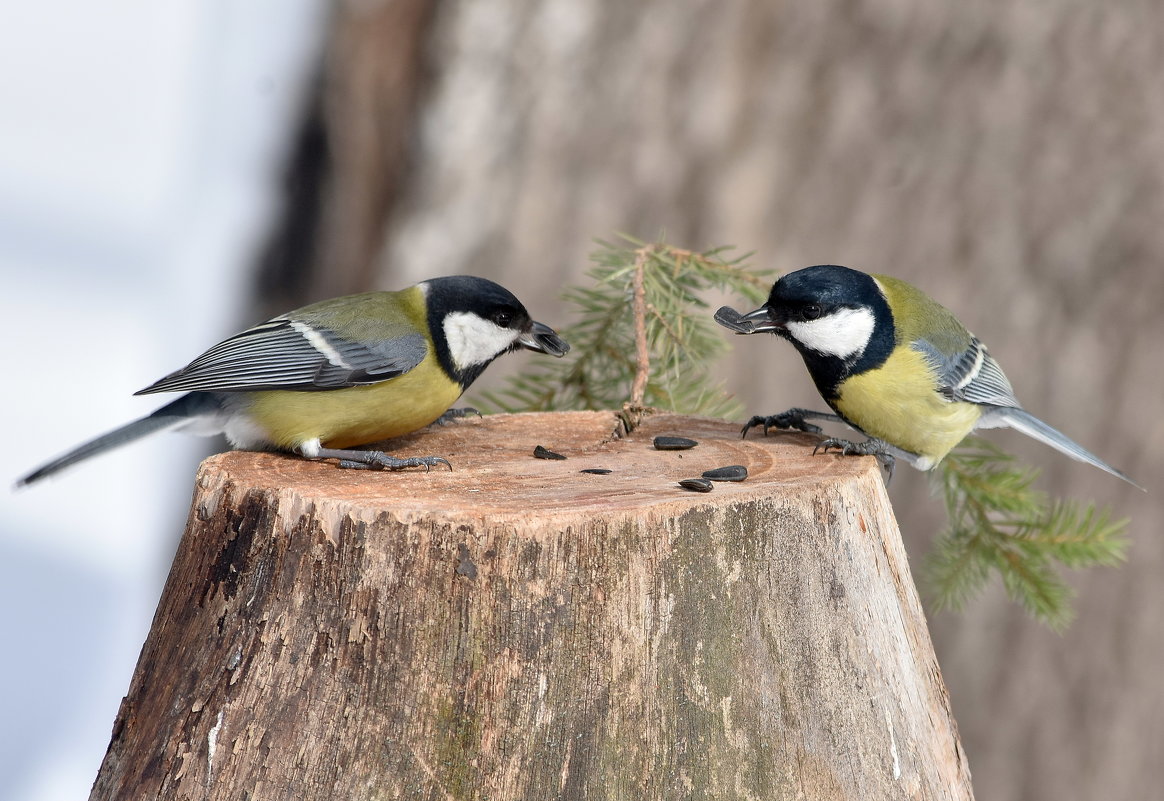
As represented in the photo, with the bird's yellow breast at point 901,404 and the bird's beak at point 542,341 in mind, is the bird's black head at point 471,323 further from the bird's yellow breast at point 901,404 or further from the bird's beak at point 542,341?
the bird's yellow breast at point 901,404

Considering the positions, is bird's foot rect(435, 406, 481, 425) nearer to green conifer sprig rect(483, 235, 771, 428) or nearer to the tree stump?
green conifer sprig rect(483, 235, 771, 428)

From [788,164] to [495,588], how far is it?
213 cm

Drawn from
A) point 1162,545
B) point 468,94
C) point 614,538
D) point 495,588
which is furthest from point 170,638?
point 1162,545

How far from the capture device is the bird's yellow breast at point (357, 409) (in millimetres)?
1869

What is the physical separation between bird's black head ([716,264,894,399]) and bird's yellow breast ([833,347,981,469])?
3cm

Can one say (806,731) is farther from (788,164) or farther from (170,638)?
(788,164)

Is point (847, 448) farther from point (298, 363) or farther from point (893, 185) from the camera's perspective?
point (893, 185)

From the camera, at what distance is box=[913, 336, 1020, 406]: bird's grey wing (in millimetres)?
2133

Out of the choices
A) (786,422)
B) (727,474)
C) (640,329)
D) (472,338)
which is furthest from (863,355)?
(472,338)

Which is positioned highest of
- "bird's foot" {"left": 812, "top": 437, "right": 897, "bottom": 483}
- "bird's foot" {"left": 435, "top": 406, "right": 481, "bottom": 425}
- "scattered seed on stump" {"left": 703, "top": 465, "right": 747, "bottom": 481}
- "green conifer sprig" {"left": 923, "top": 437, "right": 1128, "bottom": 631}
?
"scattered seed on stump" {"left": 703, "top": 465, "right": 747, "bottom": 481}

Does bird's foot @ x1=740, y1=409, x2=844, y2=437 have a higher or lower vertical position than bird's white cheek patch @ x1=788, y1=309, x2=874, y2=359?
lower

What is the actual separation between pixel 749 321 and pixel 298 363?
0.86 m

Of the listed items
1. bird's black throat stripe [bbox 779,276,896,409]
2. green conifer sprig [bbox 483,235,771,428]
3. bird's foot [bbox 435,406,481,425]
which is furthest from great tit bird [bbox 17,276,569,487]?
bird's black throat stripe [bbox 779,276,896,409]

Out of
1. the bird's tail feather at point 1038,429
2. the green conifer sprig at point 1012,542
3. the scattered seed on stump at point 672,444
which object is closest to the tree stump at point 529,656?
the scattered seed on stump at point 672,444
